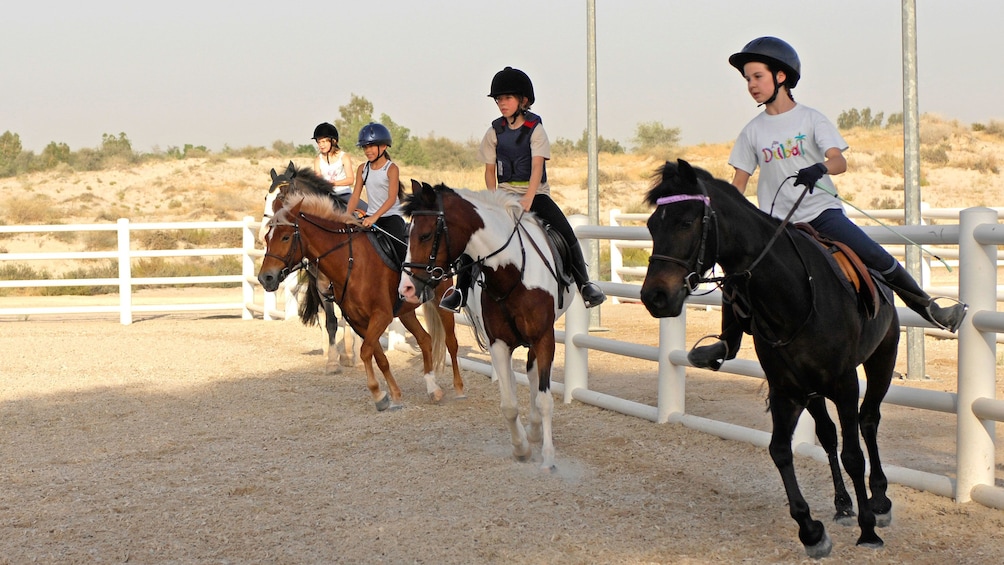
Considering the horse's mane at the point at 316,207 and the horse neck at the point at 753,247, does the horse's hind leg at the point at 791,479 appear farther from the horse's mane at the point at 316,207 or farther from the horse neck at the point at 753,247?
the horse's mane at the point at 316,207

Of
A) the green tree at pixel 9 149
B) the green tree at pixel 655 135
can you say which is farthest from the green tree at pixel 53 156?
the green tree at pixel 655 135

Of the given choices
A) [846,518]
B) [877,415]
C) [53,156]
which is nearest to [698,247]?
[877,415]

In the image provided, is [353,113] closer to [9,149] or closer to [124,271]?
[9,149]

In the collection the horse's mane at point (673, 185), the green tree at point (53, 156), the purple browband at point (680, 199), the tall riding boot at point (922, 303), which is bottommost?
the tall riding boot at point (922, 303)

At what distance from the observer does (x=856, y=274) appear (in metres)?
4.89

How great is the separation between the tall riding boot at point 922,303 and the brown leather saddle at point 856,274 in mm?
240

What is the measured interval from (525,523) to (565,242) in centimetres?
258

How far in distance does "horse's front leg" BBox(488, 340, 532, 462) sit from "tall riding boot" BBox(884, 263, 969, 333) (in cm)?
274

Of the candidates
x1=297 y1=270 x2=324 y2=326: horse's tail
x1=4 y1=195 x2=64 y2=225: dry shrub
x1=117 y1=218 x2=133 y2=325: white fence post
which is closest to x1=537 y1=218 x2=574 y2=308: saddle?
x1=297 y1=270 x2=324 y2=326: horse's tail

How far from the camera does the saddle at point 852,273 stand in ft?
15.9

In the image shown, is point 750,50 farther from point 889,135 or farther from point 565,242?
point 889,135

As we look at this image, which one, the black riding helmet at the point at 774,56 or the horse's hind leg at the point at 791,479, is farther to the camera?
the black riding helmet at the point at 774,56

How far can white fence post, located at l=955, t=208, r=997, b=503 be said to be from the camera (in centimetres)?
566

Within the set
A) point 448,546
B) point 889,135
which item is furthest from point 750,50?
point 889,135
